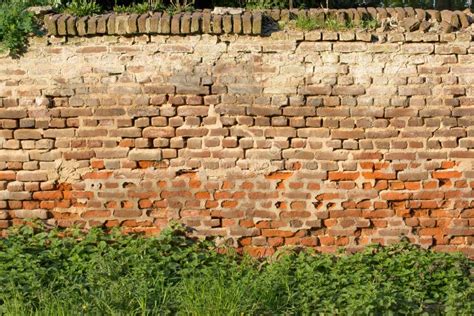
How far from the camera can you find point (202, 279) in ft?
17.7

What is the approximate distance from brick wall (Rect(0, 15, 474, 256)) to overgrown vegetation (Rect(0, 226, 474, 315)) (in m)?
0.24

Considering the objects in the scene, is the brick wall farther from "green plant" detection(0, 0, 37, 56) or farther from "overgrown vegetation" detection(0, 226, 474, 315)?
"overgrown vegetation" detection(0, 226, 474, 315)

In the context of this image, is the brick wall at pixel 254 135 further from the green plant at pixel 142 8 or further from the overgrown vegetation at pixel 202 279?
the green plant at pixel 142 8

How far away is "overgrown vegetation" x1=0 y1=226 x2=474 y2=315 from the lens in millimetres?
5039

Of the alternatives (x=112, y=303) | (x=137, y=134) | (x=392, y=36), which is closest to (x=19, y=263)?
(x=112, y=303)

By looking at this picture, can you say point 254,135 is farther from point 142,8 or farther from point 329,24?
point 142,8

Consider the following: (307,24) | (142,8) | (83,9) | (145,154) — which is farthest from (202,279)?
(83,9)

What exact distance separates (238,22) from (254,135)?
94 centimetres

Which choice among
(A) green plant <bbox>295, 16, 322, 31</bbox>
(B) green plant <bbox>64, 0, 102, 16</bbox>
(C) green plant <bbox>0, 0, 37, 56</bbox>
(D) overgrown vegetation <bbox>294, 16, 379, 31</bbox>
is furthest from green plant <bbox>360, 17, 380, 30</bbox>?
(C) green plant <bbox>0, 0, 37, 56</bbox>

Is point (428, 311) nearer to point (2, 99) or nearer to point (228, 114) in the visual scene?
point (228, 114)

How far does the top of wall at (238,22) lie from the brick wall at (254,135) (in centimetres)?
8

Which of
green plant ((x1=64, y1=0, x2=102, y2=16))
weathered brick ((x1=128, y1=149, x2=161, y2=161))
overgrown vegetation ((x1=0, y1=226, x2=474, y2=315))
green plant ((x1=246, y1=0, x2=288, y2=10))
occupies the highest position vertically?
green plant ((x1=246, y1=0, x2=288, y2=10))

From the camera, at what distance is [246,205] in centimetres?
621

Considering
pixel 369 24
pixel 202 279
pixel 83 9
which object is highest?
pixel 83 9
